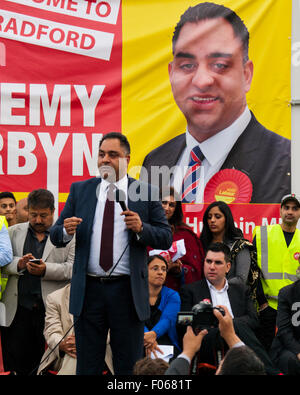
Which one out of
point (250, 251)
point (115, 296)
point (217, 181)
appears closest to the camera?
point (115, 296)

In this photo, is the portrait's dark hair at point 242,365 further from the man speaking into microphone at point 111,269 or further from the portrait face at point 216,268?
the portrait face at point 216,268

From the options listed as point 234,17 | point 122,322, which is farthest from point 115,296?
point 234,17

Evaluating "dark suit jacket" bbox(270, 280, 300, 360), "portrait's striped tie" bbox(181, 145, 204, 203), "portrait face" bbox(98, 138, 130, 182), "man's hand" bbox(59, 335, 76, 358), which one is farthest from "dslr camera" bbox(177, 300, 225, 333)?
"portrait's striped tie" bbox(181, 145, 204, 203)

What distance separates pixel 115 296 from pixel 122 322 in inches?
5.2

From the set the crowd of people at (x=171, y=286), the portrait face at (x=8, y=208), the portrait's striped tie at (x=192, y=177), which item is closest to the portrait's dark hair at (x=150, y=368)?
the crowd of people at (x=171, y=286)

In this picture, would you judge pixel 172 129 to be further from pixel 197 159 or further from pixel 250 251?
pixel 250 251

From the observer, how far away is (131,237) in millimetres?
3047

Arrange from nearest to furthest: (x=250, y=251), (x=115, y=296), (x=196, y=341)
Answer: (x=196, y=341) → (x=115, y=296) → (x=250, y=251)

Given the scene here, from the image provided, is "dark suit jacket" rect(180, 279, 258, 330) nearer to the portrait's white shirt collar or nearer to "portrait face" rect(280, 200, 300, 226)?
"portrait face" rect(280, 200, 300, 226)

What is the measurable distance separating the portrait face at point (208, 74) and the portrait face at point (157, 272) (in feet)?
4.96

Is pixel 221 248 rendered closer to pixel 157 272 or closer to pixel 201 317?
pixel 157 272

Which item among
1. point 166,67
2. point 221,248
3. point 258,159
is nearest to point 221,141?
point 258,159

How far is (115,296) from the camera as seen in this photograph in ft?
9.76

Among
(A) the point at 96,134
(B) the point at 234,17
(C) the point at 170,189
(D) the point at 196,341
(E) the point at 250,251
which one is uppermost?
(B) the point at 234,17
